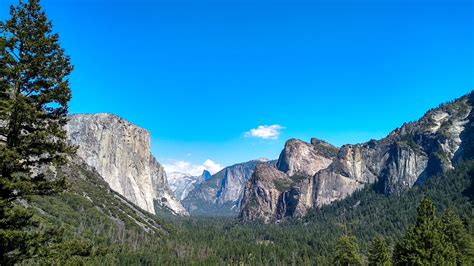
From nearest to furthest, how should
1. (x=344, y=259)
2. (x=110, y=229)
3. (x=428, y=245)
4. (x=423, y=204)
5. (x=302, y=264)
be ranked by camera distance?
(x=428, y=245) → (x=423, y=204) → (x=344, y=259) → (x=302, y=264) → (x=110, y=229)

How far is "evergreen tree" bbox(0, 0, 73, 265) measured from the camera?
17.6 metres

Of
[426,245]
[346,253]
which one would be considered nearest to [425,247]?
[426,245]

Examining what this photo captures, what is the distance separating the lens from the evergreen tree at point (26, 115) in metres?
17.6

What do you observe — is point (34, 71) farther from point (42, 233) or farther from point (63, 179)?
point (42, 233)

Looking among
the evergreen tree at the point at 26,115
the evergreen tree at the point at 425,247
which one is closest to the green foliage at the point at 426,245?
the evergreen tree at the point at 425,247

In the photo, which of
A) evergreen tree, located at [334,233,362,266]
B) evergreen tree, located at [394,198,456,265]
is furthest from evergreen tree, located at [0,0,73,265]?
evergreen tree, located at [334,233,362,266]

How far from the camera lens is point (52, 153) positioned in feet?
63.3

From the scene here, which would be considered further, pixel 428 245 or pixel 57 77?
pixel 428 245

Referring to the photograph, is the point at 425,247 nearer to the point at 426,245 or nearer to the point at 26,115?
the point at 426,245

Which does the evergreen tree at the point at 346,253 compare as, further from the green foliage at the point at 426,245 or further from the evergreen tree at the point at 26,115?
the evergreen tree at the point at 26,115

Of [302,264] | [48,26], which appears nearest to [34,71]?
[48,26]

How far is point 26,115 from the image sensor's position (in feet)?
59.6

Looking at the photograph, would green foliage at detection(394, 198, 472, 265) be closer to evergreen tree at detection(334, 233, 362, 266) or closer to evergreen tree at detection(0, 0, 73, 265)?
evergreen tree at detection(334, 233, 362, 266)

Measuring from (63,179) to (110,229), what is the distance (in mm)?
164425
